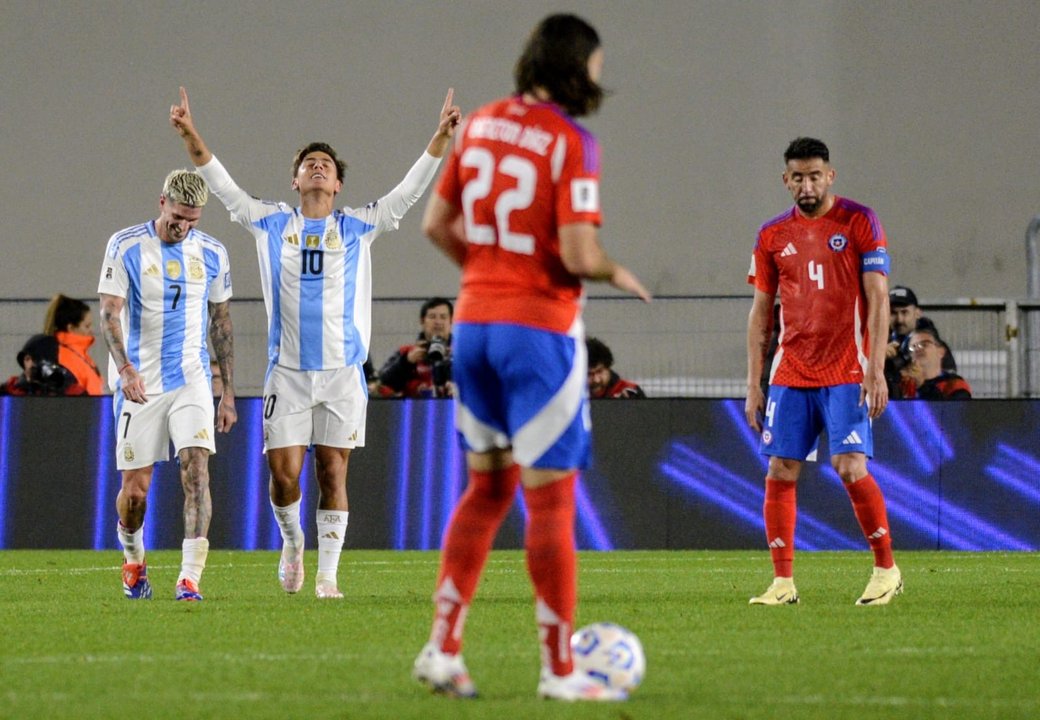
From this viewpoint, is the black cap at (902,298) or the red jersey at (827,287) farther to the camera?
the black cap at (902,298)

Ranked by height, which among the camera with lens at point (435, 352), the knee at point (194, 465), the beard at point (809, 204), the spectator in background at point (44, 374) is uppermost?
the beard at point (809, 204)

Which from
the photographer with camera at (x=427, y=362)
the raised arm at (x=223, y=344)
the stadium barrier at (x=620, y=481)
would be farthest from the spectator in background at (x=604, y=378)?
the raised arm at (x=223, y=344)

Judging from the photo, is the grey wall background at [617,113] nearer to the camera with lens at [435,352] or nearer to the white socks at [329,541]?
the camera with lens at [435,352]

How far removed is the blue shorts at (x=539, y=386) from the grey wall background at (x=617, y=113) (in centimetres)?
1224

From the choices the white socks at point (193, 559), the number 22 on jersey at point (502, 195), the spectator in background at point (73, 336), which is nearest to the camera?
the number 22 on jersey at point (502, 195)

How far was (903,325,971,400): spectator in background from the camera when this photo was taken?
12.9 meters

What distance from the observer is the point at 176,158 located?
17.7m

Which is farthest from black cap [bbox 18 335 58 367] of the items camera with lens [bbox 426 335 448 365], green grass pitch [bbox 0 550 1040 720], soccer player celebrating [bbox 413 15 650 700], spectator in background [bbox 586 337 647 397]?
soccer player celebrating [bbox 413 15 650 700]

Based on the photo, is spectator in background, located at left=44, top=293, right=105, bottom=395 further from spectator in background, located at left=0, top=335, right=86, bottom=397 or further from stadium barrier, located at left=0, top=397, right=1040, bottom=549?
stadium barrier, located at left=0, top=397, right=1040, bottom=549

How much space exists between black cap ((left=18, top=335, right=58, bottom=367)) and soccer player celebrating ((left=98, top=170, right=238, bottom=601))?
5672mm

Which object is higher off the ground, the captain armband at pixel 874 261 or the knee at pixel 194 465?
the captain armband at pixel 874 261

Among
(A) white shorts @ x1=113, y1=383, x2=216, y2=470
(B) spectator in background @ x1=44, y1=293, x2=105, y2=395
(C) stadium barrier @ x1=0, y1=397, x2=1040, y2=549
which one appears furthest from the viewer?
(B) spectator in background @ x1=44, y1=293, x2=105, y2=395

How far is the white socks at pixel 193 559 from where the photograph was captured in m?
8.10

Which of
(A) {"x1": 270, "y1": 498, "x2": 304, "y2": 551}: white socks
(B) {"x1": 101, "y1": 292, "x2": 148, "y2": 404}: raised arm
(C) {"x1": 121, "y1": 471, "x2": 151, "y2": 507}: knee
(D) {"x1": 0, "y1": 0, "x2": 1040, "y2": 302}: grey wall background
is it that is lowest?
(A) {"x1": 270, "y1": 498, "x2": 304, "y2": 551}: white socks
